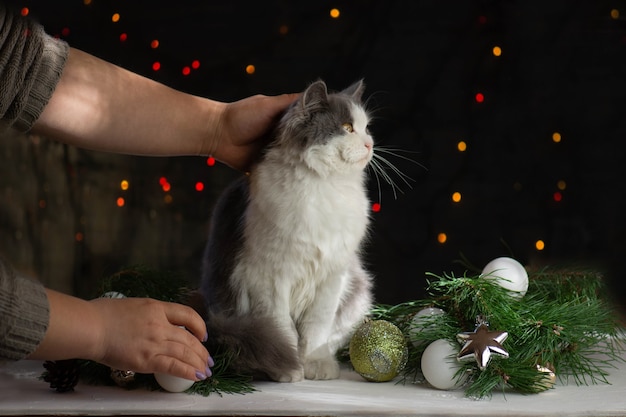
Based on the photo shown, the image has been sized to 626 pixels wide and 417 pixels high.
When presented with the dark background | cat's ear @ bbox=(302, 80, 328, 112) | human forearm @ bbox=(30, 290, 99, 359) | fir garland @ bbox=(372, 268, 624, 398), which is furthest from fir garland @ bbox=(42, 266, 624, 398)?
the dark background

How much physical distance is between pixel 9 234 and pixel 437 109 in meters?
1.31

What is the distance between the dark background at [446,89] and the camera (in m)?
2.19

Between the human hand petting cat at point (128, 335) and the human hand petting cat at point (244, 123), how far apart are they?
45 cm

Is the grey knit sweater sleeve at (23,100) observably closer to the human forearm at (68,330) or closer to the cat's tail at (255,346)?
the human forearm at (68,330)

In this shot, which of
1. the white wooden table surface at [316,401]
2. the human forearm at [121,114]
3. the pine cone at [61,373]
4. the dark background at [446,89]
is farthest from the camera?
the dark background at [446,89]

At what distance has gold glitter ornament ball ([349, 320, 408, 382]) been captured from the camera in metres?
1.31

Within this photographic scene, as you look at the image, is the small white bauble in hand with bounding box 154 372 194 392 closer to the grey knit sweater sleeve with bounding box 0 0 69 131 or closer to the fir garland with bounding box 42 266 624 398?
the fir garland with bounding box 42 266 624 398

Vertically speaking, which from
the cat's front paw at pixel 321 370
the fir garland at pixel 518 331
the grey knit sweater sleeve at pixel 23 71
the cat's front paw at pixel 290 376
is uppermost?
the grey knit sweater sleeve at pixel 23 71

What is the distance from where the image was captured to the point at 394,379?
4.42 feet

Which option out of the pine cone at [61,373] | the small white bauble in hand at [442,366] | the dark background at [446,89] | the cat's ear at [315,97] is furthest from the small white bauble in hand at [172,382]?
the dark background at [446,89]

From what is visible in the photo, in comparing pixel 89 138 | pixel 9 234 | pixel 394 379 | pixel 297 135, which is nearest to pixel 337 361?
pixel 394 379

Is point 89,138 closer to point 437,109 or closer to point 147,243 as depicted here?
point 147,243

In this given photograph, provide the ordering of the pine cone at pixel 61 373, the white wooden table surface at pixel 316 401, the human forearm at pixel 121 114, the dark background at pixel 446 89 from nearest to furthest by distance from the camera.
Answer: the white wooden table surface at pixel 316 401, the pine cone at pixel 61 373, the human forearm at pixel 121 114, the dark background at pixel 446 89

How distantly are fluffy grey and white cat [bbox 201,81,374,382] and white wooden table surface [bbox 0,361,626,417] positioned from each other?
4.9 inches
